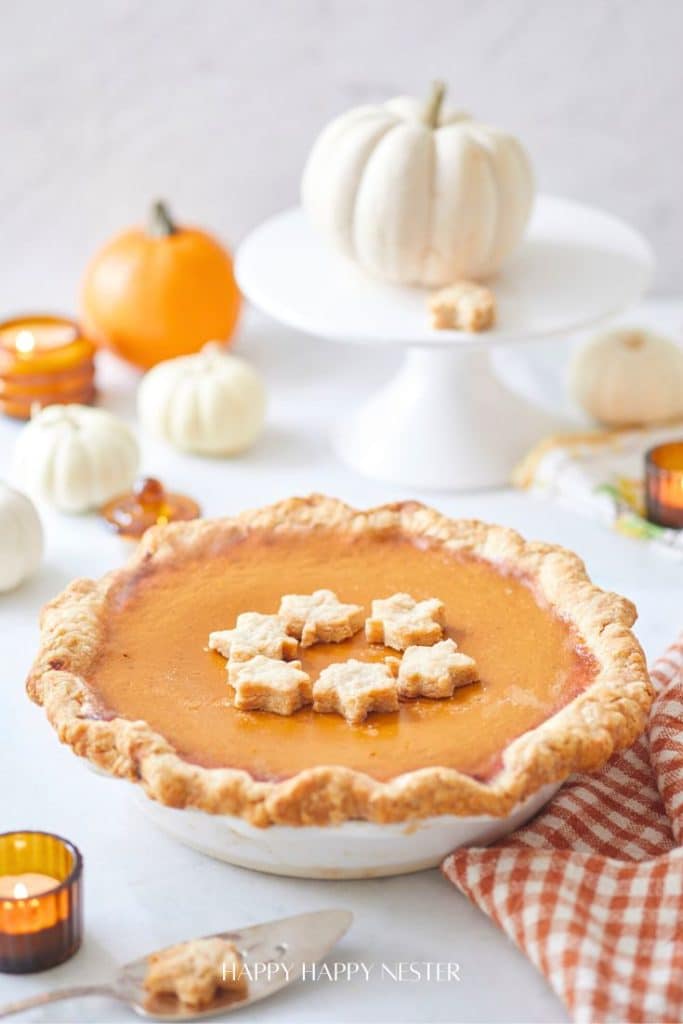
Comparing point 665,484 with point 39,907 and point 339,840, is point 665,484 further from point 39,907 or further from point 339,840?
point 39,907

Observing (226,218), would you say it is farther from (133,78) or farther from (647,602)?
(647,602)

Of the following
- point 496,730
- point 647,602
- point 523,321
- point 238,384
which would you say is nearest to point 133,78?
point 238,384

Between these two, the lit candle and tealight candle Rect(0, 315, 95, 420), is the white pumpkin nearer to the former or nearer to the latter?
tealight candle Rect(0, 315, 95, 420)

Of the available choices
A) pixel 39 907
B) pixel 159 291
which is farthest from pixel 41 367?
pixel 39 907

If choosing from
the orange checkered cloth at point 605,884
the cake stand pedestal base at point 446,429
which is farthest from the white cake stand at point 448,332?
the orange checkered cloth at point 605,884

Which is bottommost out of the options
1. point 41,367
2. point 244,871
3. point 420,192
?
point 244,871

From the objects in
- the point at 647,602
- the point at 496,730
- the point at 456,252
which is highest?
the point at 456,252

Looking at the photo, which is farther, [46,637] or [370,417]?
[370,417]
